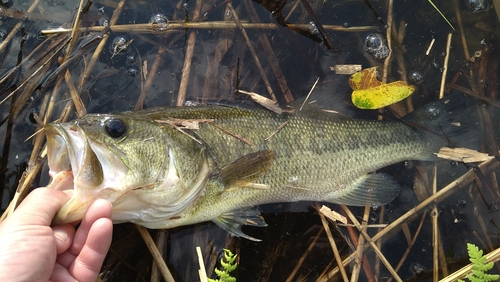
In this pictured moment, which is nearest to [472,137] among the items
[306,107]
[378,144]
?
[378,144]

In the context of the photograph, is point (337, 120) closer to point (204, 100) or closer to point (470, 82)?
point (204, 100)

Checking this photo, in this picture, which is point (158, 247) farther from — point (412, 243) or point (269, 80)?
point (412, 243)

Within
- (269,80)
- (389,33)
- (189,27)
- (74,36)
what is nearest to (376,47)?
(389,33)

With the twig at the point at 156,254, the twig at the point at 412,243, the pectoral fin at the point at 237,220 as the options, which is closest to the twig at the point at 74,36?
the twig at the point at 156,254

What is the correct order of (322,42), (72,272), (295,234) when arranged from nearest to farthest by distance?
1. (72,272)
2. (295,234)
3. (322,42)

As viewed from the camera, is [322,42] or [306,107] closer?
[306,107]

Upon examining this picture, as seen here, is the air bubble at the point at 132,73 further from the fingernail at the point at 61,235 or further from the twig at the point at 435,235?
the twig at the point at 435,235

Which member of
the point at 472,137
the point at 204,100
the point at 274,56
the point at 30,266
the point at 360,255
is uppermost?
the point at 274,56
